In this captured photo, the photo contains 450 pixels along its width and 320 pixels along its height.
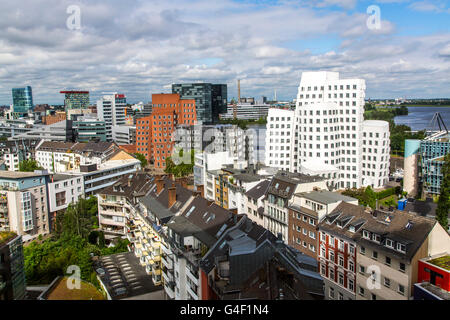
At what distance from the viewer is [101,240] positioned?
3403cm

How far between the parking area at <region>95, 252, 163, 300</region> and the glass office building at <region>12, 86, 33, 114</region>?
171m

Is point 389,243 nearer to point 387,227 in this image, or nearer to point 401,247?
point 401,247

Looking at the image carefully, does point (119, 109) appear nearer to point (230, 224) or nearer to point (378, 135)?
point (378, 135)

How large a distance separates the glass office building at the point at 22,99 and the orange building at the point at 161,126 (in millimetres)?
125884

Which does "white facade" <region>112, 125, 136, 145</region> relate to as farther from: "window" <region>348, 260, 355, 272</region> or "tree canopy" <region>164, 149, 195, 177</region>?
"window" <region>348, 260, 355, 272</region>

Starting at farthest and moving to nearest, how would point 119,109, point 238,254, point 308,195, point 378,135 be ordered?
1. point 119,109
2. point 378,135
3. point 308,195
4. point 238,254

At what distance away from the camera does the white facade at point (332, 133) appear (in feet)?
160

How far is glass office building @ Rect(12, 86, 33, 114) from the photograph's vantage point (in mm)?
175250

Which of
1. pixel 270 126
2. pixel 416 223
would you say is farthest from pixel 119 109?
pixel 416 223

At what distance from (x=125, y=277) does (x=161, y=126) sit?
4905 centimetres

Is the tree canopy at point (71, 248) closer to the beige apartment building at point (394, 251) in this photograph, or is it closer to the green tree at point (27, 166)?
the beige apartment building at point (394, 251)

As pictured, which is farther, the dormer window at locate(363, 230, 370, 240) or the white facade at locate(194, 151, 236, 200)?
the white facade at locate(194, 151, 236, 200)

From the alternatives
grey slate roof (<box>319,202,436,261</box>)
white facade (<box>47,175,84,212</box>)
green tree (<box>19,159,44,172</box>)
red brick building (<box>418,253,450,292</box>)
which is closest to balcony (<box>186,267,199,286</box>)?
grey slate roof (<box>319,202,436,261</box>)

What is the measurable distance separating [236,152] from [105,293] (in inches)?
1566
